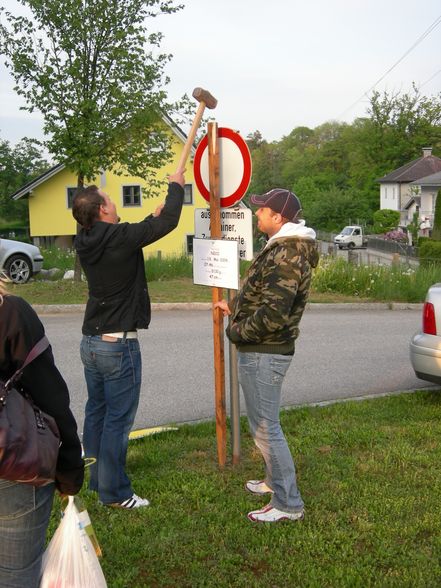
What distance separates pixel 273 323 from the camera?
12.1 ft

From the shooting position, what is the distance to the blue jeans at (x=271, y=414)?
3844 mm

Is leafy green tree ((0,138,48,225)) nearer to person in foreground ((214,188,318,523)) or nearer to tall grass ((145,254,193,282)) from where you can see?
tall grass ((145,254,193,282))

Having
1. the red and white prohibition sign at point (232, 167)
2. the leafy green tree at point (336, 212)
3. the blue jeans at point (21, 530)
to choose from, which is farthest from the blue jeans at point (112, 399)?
the leafy green tree at point (336, 212)

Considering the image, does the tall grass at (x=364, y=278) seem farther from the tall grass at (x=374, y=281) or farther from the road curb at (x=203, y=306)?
the road curb at (x=203, y=306)

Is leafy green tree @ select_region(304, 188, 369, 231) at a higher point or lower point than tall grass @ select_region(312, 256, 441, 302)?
higher

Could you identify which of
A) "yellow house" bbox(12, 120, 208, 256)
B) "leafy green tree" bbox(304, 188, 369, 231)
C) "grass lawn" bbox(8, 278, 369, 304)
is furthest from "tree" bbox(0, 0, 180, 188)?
"leafy green tree" bbox(304, 188, 369, 231)

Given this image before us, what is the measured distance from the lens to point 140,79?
15.2 m

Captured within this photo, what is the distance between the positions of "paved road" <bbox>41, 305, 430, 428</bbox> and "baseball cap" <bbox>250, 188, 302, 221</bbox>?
3085 mm

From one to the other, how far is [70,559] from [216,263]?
2569 mm

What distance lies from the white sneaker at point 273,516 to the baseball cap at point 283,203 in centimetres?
168

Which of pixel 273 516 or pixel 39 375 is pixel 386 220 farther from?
pixel 39 375

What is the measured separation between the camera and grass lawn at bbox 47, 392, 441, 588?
3.39m

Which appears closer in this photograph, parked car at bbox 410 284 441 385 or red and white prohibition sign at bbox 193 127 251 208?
red and white prohibition sign at bbox 193 127 251 208

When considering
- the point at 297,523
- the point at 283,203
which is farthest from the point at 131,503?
the point at 283,203
